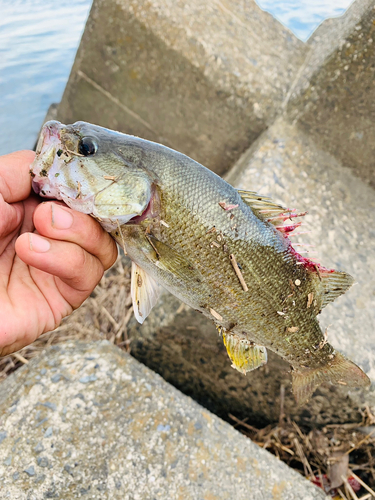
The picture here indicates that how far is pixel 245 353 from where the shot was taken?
1.53 metres

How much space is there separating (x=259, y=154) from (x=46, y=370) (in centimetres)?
196

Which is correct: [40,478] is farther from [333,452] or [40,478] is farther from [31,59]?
[31,59]

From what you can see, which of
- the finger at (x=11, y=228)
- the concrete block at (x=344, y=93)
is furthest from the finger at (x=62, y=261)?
the concrete block at (x=344, y=93)

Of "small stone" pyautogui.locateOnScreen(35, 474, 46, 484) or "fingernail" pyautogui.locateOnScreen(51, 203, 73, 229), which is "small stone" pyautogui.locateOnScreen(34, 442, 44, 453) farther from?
"fingernail" pyautogui.locateOnScreen(51, 203, 73, 229)

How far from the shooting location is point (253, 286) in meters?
1.37

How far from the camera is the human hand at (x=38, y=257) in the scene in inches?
51.3

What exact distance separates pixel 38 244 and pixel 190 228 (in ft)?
1.76

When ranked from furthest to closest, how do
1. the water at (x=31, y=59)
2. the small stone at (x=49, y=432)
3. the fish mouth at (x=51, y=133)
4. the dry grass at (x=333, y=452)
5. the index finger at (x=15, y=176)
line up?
1. the water at (x=31, y=59)
2. the dry grass at (x=333, y=452)
3. the small stone at (x=49, y=432)
4. the index finger at (x=15, y=176)
5. the fish mouth at (x=51, y=133)

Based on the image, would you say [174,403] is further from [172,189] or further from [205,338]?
[172,189]

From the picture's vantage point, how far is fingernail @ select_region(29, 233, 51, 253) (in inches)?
50.3

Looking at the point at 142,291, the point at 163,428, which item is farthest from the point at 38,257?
the point at 163,428

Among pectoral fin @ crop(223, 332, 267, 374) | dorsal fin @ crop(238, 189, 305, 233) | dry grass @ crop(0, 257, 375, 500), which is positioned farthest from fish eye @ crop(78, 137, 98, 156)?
dry grass @ crop(0, 257, 375, 500)

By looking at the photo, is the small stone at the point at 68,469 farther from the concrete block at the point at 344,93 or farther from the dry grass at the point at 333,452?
the concrete block at the point at 344,93

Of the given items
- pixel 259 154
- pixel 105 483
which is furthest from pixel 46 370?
pixel 259 154
